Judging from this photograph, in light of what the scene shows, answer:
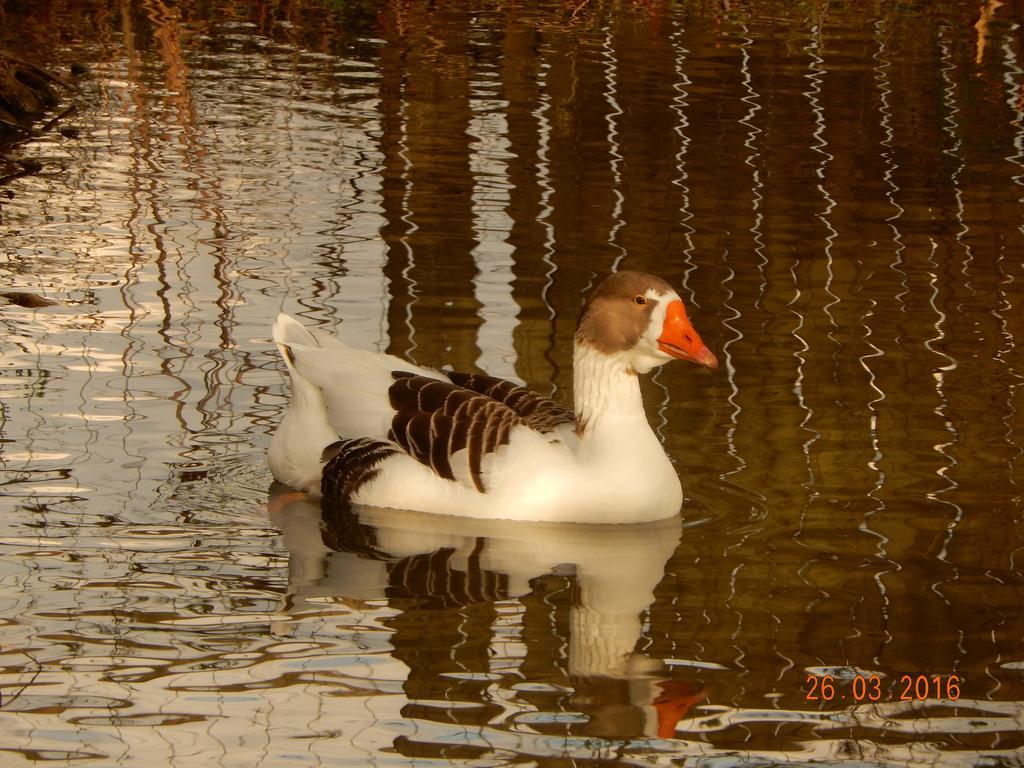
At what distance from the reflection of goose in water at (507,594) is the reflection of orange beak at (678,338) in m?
0.81

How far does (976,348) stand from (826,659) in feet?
15.0

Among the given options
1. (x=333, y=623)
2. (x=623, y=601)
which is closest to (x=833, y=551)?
(x=623, y=601)

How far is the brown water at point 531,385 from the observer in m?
6.17

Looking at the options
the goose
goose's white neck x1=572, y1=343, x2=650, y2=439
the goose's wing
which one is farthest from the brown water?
goose's white neck x1=572, y1=343, x2=650, y2=439

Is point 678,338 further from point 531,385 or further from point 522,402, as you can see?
point 531,385

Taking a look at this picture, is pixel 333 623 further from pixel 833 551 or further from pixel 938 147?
pixel 938 147
